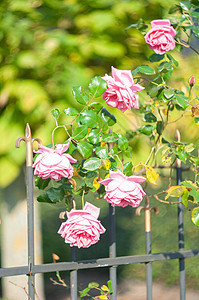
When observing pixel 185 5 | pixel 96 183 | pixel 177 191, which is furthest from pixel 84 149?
pixel 185 5

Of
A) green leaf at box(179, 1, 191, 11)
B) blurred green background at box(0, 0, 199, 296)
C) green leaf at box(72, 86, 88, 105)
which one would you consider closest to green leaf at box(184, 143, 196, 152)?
green leaf at box(72, 86, 88, 105)

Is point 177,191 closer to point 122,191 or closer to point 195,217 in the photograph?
point 195,217

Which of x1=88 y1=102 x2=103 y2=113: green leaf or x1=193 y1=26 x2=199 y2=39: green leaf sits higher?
x1=193 y1=26 x2=199 y2=39: green leaf

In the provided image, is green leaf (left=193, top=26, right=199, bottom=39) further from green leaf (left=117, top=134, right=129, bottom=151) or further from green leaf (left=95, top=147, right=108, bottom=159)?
green leaf (left=95, top=147, right=108, bottom=159)

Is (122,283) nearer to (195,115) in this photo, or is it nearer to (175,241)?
(175,241)

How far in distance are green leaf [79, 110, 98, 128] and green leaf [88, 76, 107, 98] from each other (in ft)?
0.30

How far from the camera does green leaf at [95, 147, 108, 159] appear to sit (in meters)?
2.36

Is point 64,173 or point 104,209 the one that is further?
point 104,209

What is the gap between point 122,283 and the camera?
28.4 feet

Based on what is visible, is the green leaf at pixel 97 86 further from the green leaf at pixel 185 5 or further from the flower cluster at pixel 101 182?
the green leaf at pixel 185 5

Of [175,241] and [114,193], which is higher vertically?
[114,193]

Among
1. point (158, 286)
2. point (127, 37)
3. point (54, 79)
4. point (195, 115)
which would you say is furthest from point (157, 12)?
point (158, 286)

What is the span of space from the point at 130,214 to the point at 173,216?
804 mm

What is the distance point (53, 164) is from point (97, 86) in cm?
45
